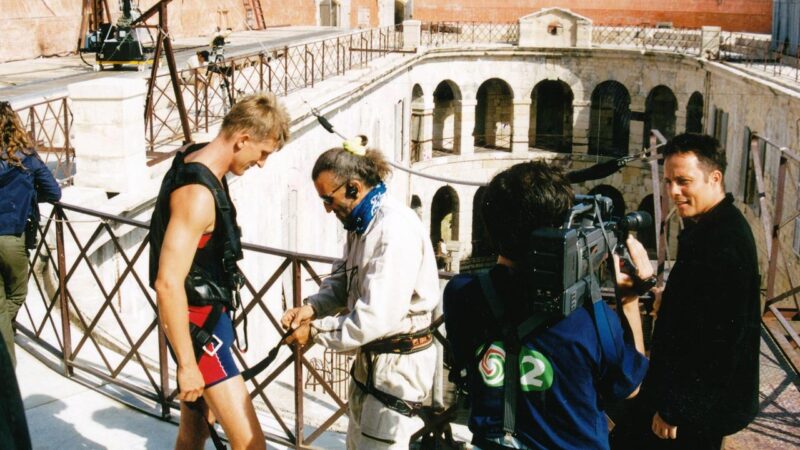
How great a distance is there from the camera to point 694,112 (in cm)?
2795

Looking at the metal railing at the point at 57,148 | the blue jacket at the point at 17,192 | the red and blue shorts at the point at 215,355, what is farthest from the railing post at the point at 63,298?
the metal railing at the point at 57,148

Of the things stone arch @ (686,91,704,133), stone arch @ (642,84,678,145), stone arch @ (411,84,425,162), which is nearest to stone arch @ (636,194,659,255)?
stone arch @ (642,84,678,145)

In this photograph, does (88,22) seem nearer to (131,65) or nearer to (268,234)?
(131,65)

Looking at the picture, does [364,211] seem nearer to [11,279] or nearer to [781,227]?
[11,279]

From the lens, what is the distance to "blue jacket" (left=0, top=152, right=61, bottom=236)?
466 cm

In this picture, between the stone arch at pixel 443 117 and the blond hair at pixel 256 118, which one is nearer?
the blond hair at pixel 256 118

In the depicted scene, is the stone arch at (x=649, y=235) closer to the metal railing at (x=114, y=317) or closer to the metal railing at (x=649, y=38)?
the metal railing at (x=649, y=38)

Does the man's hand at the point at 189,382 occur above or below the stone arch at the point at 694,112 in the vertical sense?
above

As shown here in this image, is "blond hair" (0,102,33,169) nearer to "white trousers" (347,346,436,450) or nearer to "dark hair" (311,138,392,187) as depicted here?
"dark hair" (311,138,392,187)

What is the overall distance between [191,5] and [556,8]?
11858mm

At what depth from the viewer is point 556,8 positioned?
29016 mm

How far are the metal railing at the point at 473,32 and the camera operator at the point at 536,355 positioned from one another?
27897mm

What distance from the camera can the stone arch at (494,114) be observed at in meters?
31.8

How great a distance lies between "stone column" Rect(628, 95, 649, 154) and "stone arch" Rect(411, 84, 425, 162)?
6896 mm
